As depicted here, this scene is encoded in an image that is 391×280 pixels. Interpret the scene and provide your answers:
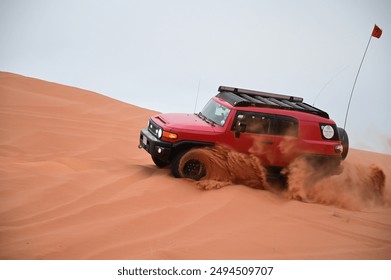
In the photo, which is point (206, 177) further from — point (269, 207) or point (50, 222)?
point (50, 222)

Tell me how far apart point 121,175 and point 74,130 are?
5.04 meters

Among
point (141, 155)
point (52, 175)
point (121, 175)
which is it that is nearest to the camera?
point (52, 175)

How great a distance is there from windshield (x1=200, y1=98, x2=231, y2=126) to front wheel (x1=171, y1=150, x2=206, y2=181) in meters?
0.85

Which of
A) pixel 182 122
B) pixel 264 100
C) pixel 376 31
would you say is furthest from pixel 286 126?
pixel 376 31

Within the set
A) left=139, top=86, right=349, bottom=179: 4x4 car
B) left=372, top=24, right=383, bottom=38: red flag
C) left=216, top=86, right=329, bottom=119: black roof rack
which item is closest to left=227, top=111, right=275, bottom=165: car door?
left=139, top=86, right=349, bottom=179: 4x4 car

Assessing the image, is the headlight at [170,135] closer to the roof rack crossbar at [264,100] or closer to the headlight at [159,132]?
the headlight at [159,132]

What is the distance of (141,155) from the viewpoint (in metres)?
11.8

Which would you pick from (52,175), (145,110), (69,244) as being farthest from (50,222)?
(145,110)

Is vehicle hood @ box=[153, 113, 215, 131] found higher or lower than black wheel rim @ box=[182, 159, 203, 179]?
higher

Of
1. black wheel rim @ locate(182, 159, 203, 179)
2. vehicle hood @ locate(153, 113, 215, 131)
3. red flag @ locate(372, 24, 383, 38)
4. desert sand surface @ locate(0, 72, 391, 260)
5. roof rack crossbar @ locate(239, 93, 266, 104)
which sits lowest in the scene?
desert sand surface @ locate(0, 72, 391, 260)

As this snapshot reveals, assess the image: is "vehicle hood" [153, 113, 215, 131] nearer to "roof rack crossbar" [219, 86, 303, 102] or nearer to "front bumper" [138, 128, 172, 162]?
"front bumper" [138, 128, 172, 162]

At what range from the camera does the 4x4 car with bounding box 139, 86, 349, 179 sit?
8.46 m

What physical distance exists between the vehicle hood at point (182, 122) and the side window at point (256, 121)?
0.56m

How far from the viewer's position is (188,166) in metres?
8.53
